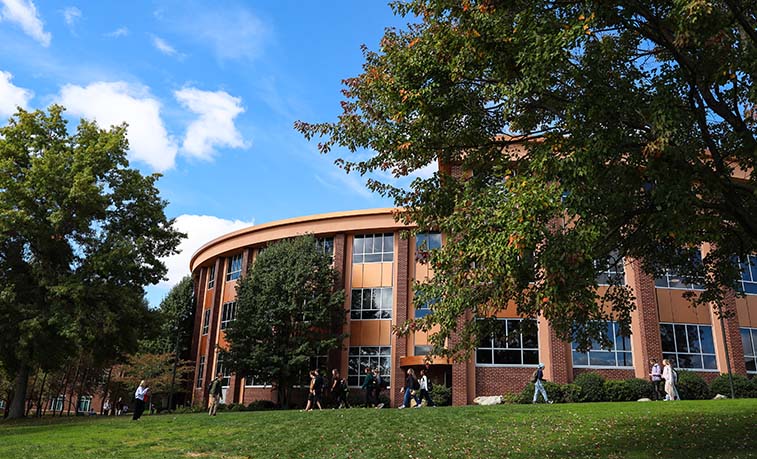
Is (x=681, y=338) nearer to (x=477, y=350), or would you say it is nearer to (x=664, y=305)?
(x=664, y=305)

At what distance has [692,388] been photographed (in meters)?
26.9

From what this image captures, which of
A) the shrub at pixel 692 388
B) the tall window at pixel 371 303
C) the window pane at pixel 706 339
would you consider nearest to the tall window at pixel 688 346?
the window pane at pixel 706 339

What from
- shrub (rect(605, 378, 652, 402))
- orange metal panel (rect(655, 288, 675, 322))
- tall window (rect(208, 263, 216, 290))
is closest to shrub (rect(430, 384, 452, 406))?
shrub (rect(605, 378, 652, 402))

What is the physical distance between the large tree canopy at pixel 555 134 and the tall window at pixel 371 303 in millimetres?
22318

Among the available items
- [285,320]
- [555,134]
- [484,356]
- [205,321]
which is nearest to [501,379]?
[484,356]

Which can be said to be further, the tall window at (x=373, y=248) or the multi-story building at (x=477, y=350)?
the tall window at (x=373, y=248)

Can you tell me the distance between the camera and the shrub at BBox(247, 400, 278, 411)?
3163 centimetres

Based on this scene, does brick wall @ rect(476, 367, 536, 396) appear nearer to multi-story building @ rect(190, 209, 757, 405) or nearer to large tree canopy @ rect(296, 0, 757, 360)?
multi-story building @ rect(190, 209, 757, 405)

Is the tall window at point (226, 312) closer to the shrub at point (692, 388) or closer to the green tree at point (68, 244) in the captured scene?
the green tree at point (68, 244)

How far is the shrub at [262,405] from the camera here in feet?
104

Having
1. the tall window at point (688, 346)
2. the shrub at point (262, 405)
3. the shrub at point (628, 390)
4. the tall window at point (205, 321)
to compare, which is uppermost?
the tall window at point (205, 321)

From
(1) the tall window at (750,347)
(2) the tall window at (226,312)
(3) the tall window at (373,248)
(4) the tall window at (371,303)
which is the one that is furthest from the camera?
(2) the tall window at (226,312)

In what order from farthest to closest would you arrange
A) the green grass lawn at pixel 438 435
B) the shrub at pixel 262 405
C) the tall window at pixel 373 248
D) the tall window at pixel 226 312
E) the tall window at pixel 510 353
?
1. the tall window at pixel 226 312
2. the tall window at pixel 373 248
3. the shrub at pixel 262 405
4. the tall window at pixel 510 353
5. the green grass lawn at pixel 438 435

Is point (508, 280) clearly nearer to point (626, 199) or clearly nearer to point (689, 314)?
point (626, 199)
